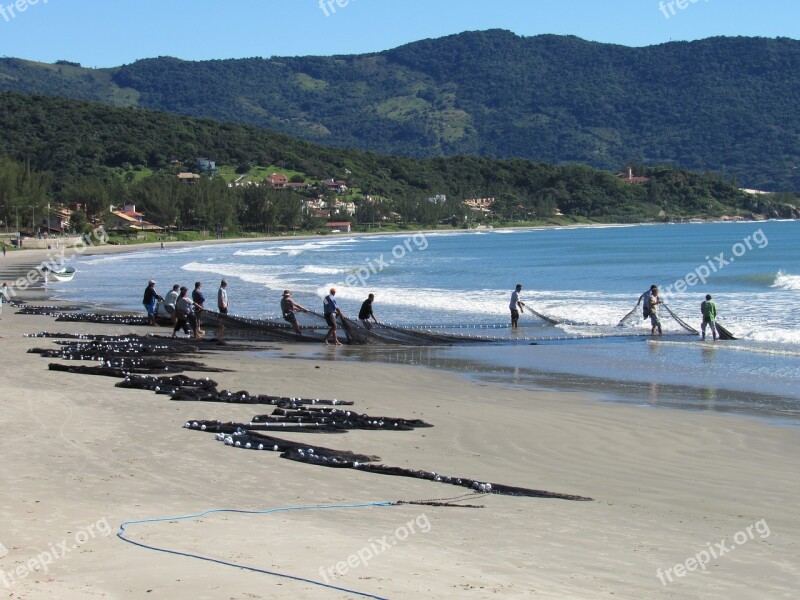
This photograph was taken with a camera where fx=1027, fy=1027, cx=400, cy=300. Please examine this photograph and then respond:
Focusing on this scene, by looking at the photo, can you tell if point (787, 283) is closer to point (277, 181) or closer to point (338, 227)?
point (338, 227)

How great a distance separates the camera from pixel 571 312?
101 ft

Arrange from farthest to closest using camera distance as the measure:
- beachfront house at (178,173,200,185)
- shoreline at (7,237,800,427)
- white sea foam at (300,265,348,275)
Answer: beachfront house at (178,173,200,185), white sea foam at (300,265,348,275), shoreline at (7,237,800,427)

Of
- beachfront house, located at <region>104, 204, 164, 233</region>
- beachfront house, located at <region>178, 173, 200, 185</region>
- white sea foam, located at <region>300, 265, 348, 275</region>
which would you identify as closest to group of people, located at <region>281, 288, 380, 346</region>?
white sea foam, located at <region>300, 265, 348, 275</region>

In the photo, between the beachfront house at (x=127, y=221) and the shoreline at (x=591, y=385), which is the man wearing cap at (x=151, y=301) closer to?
the shoreline at (x=591, y=385)

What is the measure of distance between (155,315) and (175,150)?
175 m

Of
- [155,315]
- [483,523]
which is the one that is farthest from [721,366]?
[155,315]

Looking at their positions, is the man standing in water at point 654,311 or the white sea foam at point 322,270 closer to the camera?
the man standing in water at point 654,311

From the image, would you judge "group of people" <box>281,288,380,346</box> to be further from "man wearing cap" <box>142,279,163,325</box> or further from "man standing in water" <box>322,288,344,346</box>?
"man wearing cap" <box>142,279,163,325</box>

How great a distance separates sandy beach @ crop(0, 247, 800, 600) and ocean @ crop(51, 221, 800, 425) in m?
2.93

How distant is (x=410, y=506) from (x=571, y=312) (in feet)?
75.3

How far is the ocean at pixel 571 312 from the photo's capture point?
55.9 ft

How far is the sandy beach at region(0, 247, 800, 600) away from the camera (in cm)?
643

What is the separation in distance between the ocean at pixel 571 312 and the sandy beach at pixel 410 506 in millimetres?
2932

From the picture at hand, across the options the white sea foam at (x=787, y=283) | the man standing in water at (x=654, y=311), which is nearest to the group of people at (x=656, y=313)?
the man standing in water at (x=654, y=311)
